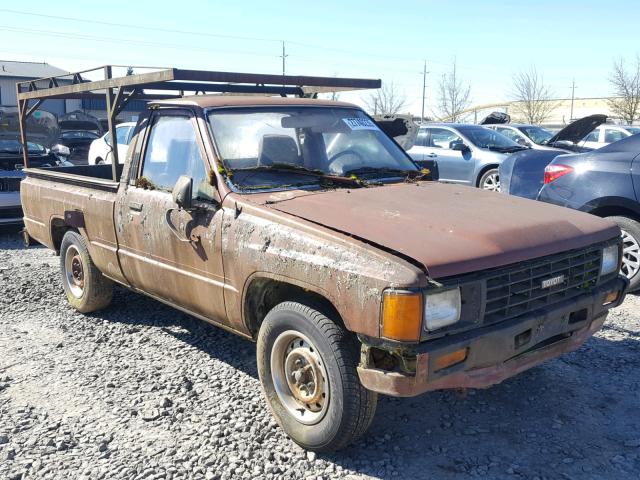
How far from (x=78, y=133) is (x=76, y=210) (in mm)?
17090

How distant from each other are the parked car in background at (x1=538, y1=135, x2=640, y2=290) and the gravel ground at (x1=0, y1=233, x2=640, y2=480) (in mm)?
958

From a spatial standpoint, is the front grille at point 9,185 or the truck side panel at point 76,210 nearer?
the truck side panel at point 76,210

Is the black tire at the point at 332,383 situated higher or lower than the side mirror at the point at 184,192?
lower

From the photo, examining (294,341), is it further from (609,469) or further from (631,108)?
(631,108)

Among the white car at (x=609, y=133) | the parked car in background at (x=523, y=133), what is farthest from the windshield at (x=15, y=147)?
the white car at (x=609, y=133)

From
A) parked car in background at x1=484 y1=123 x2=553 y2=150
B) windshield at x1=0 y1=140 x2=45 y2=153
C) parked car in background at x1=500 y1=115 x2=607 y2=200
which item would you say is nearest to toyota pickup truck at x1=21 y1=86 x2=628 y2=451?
parked car in background at x1=500 y1=115 x2=607 y2=200

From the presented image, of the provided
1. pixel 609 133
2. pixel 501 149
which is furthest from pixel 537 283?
pixel 609 133

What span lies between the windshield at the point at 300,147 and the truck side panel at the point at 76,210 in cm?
129

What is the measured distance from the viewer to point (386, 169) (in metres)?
4.25

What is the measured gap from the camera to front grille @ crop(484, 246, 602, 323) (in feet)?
9.29

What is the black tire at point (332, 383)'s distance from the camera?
2889mm

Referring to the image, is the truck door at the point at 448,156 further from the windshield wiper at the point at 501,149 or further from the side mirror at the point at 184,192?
the side mirror at the point at 184,192

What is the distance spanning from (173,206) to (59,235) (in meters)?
2.46

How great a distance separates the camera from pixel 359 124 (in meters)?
4.51
